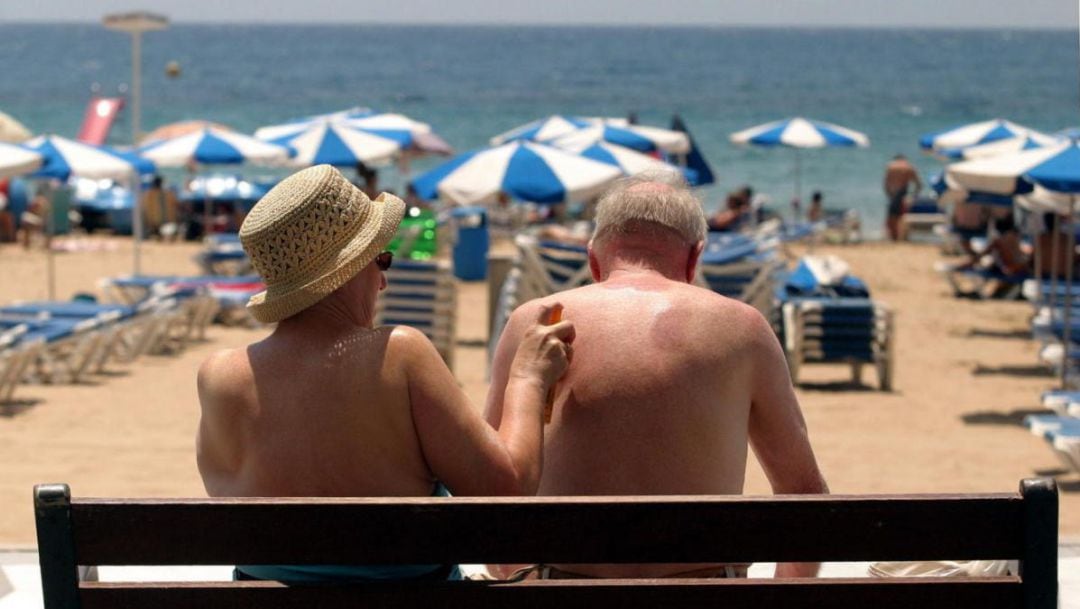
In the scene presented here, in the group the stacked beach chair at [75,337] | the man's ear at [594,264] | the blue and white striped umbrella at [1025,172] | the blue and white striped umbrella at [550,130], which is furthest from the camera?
Result: the blue and white striped umbrella at [550,130]

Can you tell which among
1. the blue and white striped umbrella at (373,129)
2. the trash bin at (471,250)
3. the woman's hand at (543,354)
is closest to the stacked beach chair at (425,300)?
the trash bin at (471,250)

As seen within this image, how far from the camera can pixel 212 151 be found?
16.1 metres

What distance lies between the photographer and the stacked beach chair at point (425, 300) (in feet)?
34.9

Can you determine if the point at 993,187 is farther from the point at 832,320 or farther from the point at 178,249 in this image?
the point at 178,249

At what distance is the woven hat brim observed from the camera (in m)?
2.45

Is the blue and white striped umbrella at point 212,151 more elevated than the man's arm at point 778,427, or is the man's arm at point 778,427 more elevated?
the man's arm at point 778,427

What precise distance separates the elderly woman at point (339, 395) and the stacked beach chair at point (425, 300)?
806cm

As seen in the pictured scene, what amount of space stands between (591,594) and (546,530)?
0.39 feet

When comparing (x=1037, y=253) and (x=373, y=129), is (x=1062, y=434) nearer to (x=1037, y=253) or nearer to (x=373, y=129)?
(x=1037, y=253)

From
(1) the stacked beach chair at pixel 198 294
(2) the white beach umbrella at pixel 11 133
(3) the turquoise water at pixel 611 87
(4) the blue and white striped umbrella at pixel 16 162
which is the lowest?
(3) the turquoise water at pixel 611 87

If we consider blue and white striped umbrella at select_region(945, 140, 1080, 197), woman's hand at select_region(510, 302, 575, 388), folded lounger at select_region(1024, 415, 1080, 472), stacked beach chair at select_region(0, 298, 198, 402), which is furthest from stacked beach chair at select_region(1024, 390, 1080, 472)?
stacked beach chair at select_region(0, 298, 198, 402)

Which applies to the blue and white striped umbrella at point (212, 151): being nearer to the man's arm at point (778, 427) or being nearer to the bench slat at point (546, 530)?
the man's arm at point (778, 427)

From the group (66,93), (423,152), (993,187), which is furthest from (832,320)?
(66,93)

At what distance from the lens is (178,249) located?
19188 mm
